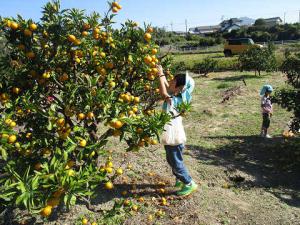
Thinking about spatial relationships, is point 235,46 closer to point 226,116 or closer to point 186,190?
point 226,116

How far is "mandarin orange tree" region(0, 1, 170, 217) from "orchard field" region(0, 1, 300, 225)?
0.01 metres

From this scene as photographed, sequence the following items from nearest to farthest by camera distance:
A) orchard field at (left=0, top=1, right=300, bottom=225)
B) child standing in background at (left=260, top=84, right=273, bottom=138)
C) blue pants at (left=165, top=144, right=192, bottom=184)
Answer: orchard field at (left=0, top=1, right=300, bottom=225) → blue pants at (left=165, top=144, right=192, bottom=184) → child standing in background at (left=260, top=84, right=273, bottom=138)

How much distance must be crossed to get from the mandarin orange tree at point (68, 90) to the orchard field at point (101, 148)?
1 centimetres

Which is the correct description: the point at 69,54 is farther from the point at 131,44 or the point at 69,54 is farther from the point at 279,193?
the point at 279,193

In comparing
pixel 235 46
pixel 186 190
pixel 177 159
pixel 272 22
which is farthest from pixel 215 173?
pixel 272 22

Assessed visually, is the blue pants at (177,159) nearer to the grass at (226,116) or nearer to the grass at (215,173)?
the grass at (215,173)

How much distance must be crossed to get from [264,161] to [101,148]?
4.10m

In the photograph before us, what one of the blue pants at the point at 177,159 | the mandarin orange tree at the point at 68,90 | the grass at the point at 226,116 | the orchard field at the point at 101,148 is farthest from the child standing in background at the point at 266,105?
the mandarin orange tree at the point at 68,90

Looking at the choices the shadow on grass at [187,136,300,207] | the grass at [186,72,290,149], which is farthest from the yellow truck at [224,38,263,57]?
the shadow on grass at [187,136,300,207]

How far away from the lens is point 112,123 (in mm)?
2988

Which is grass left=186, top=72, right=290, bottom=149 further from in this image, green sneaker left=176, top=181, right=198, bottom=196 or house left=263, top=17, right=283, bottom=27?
house left=263, top=17, right=283, bottom=27

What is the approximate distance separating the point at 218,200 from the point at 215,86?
35.5 ft

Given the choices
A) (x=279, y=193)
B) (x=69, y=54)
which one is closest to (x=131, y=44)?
(x=69, y=54)

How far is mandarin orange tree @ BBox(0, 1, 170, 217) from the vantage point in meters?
3.00
